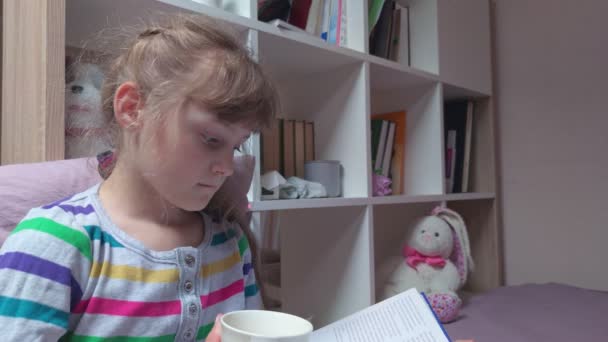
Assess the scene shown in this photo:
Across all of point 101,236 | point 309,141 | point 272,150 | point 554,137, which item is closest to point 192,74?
point 101,236

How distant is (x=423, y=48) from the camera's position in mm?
1277

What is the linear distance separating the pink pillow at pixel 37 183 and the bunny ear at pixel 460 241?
943mm

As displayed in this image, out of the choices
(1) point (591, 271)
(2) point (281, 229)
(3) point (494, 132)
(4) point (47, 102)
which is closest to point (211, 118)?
(4) point (47, 102)

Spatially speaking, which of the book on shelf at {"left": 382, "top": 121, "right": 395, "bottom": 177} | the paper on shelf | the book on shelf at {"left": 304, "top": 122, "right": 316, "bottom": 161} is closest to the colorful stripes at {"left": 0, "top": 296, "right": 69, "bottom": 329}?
the paper on shelf

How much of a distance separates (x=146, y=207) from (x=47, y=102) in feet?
0.68

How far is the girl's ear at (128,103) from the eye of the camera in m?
0.52

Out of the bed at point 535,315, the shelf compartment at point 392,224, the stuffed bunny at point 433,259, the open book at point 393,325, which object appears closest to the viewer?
the open book at point 393,325

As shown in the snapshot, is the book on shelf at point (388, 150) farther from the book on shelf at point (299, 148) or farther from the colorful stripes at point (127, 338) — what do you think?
the colorful stripes at point (127, 338)

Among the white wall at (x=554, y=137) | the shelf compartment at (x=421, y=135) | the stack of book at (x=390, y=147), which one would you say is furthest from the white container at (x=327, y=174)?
the white wall at (x=554, y=137)

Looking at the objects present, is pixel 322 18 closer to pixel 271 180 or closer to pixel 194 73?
pixel 271 180

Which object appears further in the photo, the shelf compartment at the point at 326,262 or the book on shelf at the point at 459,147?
the book on shelf at the point at 459,147

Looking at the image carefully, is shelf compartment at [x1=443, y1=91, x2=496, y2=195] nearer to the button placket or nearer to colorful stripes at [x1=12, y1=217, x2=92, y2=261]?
the button placket

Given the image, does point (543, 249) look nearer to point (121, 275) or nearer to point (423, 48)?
point (423, 48)

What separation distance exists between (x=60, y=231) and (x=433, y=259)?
3.17 feet
